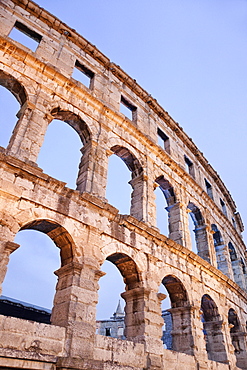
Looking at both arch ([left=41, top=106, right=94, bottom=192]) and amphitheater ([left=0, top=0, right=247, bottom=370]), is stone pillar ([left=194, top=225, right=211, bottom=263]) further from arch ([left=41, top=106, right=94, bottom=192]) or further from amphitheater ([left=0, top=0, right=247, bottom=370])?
arch ([left=41, top=106, right=94, bottom=192])

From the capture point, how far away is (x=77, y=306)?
18.7ft

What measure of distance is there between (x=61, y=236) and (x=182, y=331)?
4934 millimetres

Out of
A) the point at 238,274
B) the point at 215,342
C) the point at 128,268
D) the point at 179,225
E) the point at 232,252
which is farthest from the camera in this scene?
the point at 232,252

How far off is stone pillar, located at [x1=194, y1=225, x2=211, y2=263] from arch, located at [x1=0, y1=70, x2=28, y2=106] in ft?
29.8

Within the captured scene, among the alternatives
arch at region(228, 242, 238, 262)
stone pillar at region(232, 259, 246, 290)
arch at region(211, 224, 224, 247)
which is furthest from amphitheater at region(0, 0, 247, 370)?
arch at region(228, 242, 238, 262)

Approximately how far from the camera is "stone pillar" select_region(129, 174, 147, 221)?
358 inches

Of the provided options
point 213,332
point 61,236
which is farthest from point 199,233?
point 61,236

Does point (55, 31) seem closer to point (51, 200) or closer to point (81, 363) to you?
point (51, 200)

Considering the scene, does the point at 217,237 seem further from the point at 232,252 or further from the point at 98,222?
the point at 98,222

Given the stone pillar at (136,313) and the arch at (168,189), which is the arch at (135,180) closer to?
the arch at (168,189)

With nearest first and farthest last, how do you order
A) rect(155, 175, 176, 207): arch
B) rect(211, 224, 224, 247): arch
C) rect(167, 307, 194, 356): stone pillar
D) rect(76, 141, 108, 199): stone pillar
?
rect(76, 141, 108, 199): stone pillar
rect(167, 307, 194, 356): stone pillar
rect(155, 175, 176, 207): arch
rect(211, 224, 224, 247): arch

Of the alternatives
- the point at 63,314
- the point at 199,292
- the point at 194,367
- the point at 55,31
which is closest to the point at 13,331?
the point at 63,314

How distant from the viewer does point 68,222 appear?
649 centimetres

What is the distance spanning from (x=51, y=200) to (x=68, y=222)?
64cm
